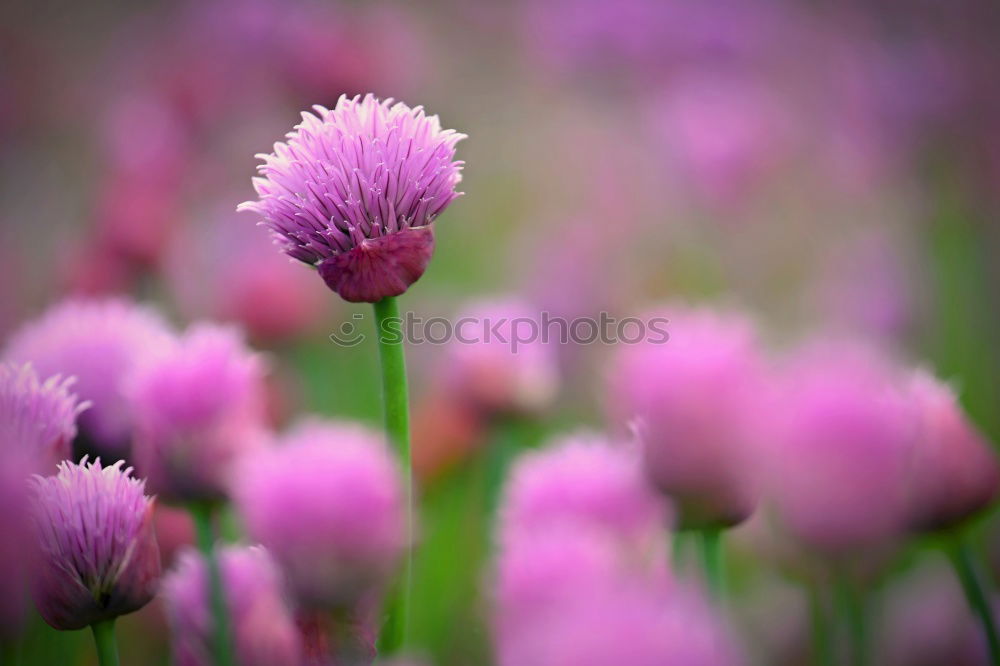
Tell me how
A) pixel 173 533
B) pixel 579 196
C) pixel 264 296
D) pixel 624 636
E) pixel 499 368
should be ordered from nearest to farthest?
1. pixel 624 636
2. pixel 173 533
3. pixel 499 368
4. pixel 264 296
5. pixel 579 196

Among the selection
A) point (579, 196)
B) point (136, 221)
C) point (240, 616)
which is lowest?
point (240, 616)

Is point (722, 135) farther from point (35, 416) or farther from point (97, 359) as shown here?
point (35, 416)

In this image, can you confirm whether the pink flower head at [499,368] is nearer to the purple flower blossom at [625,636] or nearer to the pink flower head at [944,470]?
the pink flower head at [944,470]

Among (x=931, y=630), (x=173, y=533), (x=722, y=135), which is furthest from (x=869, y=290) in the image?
(x=173, y=533)

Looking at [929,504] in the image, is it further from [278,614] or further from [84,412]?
[84,412]

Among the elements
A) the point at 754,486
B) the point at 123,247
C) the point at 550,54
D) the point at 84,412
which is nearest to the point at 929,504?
the point at 754,486

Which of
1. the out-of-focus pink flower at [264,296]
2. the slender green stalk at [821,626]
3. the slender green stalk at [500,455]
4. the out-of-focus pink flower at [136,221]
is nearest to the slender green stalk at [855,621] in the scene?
the slender green stalk at [821,626]

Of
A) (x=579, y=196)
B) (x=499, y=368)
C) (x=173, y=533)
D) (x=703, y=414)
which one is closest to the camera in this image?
(x=703, y=414)

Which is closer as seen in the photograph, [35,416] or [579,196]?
[35,416]
